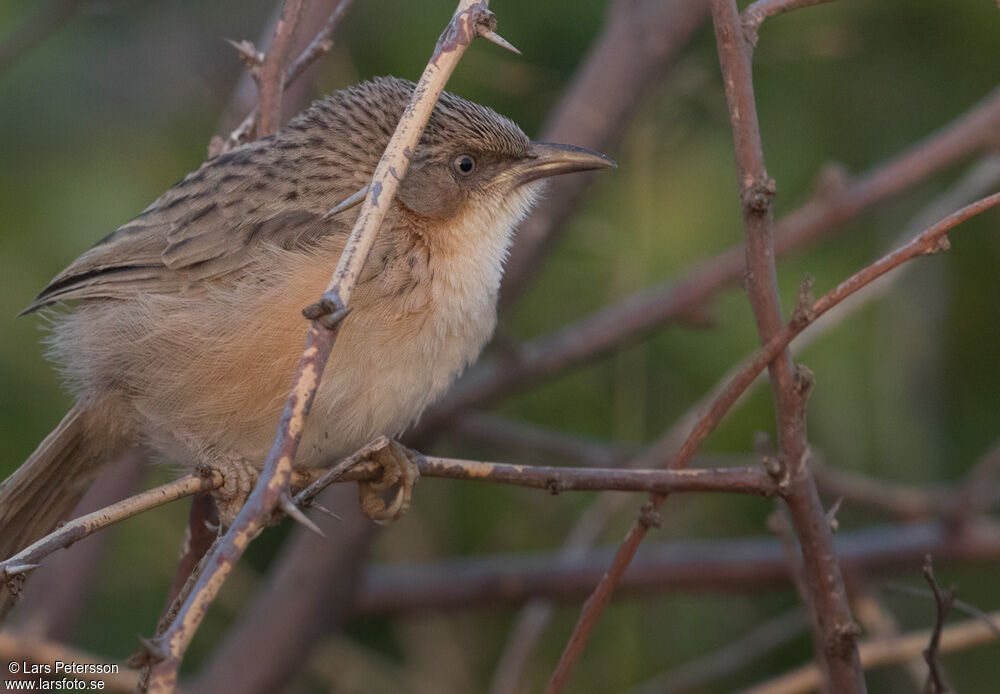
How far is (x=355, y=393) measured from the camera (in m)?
3.39

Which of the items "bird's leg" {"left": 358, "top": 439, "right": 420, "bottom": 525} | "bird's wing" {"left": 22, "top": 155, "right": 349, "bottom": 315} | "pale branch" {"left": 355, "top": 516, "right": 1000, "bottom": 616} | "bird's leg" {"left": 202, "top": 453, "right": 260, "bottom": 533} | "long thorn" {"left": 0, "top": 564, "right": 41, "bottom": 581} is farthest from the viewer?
"pale branch" {"left": 355, "top": 516, "right": 1000, "bottom": 616}

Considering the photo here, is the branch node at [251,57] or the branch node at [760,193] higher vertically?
the branch node at [251,57]

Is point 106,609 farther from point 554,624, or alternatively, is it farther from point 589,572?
point 589,572

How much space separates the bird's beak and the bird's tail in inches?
60.7

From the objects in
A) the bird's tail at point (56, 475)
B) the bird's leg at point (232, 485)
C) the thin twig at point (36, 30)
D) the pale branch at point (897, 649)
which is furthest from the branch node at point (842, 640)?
the thin twig at point (36, 30)

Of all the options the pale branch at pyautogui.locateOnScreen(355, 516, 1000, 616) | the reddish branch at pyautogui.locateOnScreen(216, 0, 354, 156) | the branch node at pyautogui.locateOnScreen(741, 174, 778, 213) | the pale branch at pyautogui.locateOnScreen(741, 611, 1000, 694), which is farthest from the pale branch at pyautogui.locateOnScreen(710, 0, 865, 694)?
the pale branch at pyautogui.locateOnScreen(355, 516, 1000, 616)

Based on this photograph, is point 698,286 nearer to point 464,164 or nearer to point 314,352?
point 464,164

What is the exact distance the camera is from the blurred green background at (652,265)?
18.1ft

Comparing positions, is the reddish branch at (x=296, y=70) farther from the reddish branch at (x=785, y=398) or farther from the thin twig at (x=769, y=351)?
the thin twig at (x=769, y=351)

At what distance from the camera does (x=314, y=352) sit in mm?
2059

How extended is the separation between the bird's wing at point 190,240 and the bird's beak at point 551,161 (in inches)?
27.2

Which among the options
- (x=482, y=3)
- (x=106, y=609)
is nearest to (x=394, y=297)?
(x=482, y=3)

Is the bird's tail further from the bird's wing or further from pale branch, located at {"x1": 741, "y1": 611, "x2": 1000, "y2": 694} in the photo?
pale branch, located at {"x1": 741, "y1": 611, "x2": 1000, "y2": 694}

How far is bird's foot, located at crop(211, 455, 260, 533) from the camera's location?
3176 millimetres
